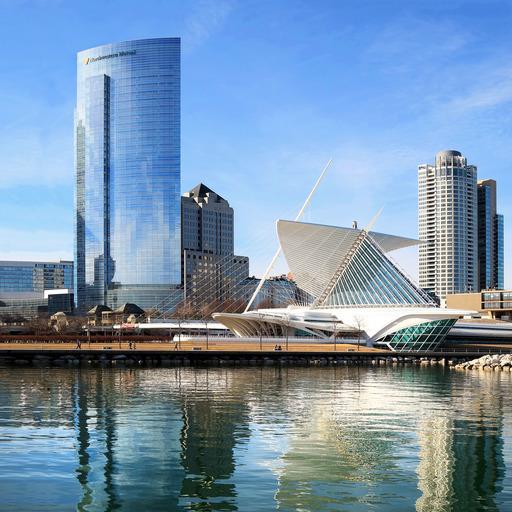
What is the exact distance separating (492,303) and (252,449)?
148 m

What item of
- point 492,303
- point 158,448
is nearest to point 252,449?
point 158,448

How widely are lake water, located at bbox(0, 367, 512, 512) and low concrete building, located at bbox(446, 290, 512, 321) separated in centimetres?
11493

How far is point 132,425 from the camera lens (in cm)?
3731

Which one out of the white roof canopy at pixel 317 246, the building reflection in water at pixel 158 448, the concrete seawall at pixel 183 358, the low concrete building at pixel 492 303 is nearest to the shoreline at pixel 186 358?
Answer: the concrete seawall at pixel 183 358

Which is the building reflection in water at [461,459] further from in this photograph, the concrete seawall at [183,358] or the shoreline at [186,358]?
the concrete seawall at [183,358]

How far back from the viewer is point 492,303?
558ft

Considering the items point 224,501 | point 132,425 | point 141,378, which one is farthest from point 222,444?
point 141,378

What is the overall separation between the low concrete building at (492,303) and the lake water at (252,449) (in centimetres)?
11493

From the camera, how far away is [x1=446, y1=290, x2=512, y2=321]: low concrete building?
167 metres

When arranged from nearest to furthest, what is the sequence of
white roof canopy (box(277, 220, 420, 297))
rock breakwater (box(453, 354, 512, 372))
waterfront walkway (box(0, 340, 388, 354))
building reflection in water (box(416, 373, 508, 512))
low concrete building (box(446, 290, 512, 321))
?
building reflection in water (box(416, 373, 508, 512)), rock breakwater (box(453, 354, 512, 372)), waterfront walkway (box(0, 340, 388, 354)), white roof canopy (box(277, 220, 420, 297)), low concrete building (box(446, 290, 512, 321))

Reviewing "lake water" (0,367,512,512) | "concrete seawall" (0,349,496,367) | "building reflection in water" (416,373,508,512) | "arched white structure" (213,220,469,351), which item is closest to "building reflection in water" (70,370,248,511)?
"lake water" (0,367,512,512)

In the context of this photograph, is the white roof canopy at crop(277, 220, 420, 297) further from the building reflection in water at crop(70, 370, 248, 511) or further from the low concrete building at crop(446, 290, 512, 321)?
the building reflection in water at crop(70, 370, 248, 511)

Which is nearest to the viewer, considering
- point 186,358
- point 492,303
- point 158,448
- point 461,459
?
point 461,459

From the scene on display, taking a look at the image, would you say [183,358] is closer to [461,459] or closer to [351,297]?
[351,297]
